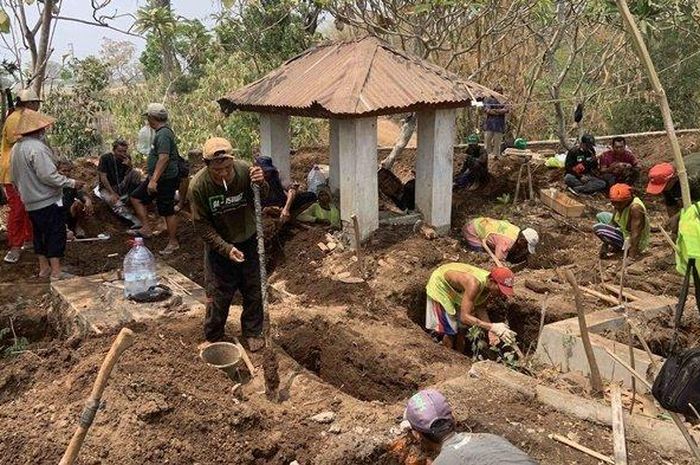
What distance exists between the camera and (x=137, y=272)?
5.94m

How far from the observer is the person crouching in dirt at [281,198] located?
819 cm

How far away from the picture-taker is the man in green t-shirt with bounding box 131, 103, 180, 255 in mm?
7250

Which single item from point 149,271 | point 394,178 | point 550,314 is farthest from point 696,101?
point 149,271

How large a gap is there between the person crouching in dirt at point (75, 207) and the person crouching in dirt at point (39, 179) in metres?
1.22

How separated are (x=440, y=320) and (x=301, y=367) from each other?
1621 mm

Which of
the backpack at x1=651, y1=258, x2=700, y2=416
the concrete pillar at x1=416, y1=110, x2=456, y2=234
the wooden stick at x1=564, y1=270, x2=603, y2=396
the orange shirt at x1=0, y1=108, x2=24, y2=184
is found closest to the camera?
the backpack at x1=651, y1=258, x2=700, y2=416

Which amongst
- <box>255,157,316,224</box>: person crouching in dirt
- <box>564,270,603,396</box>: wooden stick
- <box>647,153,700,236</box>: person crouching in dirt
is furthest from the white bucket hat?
<box>564,270,603,396</box>: wooden stick

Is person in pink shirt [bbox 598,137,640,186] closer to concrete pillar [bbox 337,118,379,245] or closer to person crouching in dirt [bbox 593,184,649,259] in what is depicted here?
person crouching in dirt [bbox 593,184,649,259]

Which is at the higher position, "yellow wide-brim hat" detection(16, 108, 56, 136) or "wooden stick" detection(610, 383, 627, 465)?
"yellow wide-brim hat" detection(16, 108, 56, 136)

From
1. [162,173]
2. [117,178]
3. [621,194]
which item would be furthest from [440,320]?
[117,178]

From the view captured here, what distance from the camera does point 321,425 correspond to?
421cm

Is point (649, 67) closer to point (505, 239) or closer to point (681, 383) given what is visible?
point (681, 383)

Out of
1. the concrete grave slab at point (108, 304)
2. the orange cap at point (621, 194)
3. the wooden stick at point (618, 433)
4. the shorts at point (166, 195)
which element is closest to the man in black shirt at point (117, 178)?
the shorts at point (166, 195)

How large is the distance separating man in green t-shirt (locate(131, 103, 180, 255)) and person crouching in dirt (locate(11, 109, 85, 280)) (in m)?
1.03
